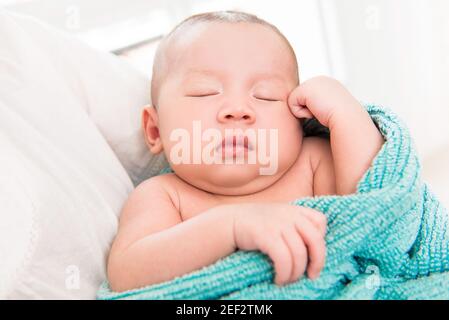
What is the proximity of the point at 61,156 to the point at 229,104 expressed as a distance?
0.30m

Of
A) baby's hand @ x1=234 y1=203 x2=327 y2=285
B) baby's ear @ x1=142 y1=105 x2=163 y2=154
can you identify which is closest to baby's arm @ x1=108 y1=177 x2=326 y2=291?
baby's hand @ x1=234 y1=203 x2=327 y2=285

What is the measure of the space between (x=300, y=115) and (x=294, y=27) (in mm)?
951

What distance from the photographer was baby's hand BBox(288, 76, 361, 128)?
92cm

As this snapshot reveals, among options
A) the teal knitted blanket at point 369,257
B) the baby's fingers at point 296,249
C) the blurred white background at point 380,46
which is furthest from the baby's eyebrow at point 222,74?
the blurred white background at point 380,46

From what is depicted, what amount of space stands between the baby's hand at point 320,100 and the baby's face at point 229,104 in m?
0.02

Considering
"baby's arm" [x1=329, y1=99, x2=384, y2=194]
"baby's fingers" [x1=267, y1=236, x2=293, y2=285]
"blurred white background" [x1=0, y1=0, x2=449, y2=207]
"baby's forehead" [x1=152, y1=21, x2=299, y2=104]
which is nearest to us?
Answer: "baby's fingers" [x1=267, y1=236, x2=293, y2=285]

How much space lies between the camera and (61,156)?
86 centimetres

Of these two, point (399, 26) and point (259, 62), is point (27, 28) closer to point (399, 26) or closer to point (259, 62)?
point (259, 62)

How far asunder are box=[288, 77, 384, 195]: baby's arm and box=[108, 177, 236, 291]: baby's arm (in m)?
0.25

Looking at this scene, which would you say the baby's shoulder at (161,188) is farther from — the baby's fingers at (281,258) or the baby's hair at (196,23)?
the baby's fingers at (281,258)

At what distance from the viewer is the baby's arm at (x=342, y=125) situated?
85 centimetres

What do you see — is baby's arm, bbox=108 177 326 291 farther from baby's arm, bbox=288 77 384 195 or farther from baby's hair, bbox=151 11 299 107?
baby's hair, bbox=151 11 299 107

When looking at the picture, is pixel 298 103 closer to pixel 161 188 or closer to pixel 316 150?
pixel 316 150

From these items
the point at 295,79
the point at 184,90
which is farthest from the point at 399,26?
the point at 184,90
